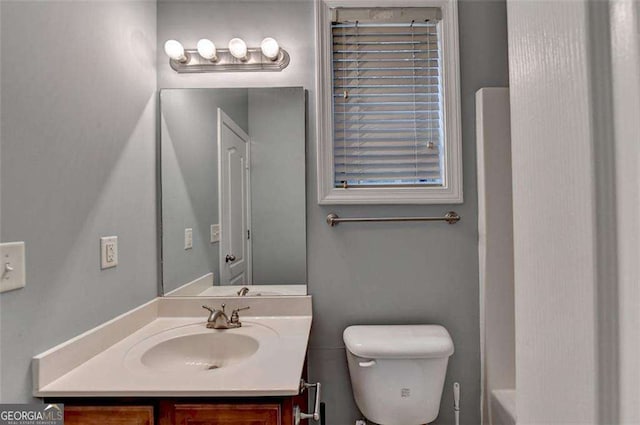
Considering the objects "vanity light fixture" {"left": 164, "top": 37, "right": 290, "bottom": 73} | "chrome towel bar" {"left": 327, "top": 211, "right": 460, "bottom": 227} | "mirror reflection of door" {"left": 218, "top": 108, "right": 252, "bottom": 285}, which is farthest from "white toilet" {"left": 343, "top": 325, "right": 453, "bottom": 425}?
"vanity light fixture" {"left": 164, "top": 37, "right": 290, "bottom": 73}

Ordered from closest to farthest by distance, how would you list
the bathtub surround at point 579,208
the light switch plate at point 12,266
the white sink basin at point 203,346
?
the bathtub surround at point 579,208 → the light switch plate at point 12,266 → the white sink basin at point 203,346

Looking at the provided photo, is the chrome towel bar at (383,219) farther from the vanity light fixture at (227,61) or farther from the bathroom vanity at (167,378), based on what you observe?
the vanity light fixture at (227,61)

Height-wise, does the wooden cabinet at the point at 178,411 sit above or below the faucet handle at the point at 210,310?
below

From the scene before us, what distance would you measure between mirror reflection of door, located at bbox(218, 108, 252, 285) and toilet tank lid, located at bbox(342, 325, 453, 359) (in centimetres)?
55

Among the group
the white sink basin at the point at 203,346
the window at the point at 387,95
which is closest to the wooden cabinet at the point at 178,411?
the white sink basin at the point at 203,346

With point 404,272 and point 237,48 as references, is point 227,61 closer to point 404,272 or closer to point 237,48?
point 237,48

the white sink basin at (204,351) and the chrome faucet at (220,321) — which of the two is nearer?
the white sink basin at (204,351)

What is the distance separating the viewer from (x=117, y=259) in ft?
4.42

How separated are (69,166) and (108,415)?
0.71 m

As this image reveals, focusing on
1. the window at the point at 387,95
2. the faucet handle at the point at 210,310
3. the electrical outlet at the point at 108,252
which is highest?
the window at the point at 387,95

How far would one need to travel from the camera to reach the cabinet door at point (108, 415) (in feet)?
3.28

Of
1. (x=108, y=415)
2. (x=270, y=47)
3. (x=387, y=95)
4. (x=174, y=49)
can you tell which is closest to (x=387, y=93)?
(x=387, y=95)

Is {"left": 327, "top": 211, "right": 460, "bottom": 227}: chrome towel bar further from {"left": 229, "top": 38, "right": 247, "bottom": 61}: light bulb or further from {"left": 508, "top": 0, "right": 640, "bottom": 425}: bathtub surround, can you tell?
{"left": 508, "top": 0, "right": 640, "bottom": 425}: bathtub surround

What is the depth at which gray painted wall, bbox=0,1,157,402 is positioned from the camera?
0.93 m
